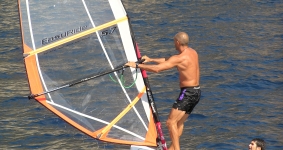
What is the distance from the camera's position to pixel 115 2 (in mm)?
12438

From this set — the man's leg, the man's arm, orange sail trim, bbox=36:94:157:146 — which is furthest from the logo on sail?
the man's leg

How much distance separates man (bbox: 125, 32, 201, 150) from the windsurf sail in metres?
0.63

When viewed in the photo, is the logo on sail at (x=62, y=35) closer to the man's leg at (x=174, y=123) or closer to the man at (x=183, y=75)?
the man at (x=183, y=75)

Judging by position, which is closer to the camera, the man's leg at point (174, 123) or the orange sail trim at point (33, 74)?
the man's leg at point (174, 123)

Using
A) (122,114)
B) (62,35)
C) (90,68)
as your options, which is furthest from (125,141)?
(62,35)

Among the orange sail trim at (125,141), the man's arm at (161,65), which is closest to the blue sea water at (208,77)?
the orange sail trim at (125,141)

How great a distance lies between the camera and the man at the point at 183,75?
38.0ft

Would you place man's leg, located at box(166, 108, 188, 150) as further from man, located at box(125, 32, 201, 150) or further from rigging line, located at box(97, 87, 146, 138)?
rigging line, located at box(97, 87, 146, 138)

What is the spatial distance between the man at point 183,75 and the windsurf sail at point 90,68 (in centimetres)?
63

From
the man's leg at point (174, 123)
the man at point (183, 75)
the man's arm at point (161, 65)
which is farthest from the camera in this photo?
the man's leg at point (174, 123)

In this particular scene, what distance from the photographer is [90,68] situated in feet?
41.8

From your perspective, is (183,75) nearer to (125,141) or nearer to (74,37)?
(125,141)

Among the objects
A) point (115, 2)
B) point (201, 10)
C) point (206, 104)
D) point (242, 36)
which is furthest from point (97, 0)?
point (201, 10)

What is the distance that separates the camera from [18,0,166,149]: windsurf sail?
40.9 feet
